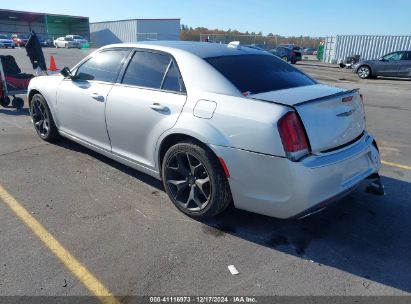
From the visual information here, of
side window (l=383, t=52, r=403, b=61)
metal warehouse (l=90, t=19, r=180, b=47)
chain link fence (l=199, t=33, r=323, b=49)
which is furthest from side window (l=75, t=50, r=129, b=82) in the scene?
metal warehouse (l=90, t=19, r=180, b=47)

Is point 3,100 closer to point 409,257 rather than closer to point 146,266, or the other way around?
point 146,266

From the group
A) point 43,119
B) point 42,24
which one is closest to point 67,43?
point 42,24

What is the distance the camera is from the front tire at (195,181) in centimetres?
314

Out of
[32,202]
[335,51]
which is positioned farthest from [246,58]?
[335,51]

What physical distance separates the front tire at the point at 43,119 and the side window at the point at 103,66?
1.00 m

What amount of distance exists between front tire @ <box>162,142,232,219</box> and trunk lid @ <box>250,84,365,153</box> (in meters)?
0.71

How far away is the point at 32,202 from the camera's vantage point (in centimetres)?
376

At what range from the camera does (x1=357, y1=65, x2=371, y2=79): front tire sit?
19047 mm

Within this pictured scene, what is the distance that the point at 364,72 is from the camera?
19.2 m

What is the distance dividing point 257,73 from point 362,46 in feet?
95.1

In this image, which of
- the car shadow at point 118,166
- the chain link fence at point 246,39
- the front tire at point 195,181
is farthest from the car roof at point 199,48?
the chain link fence at point 246,39

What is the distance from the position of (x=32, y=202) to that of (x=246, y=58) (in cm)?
273

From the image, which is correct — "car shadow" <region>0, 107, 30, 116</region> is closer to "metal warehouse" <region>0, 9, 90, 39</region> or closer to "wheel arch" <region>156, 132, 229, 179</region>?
"wheel arch" <region>156, 132, 229, 179</region>

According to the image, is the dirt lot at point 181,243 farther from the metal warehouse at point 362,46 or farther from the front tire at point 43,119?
the metal warehouse at point 362,46
